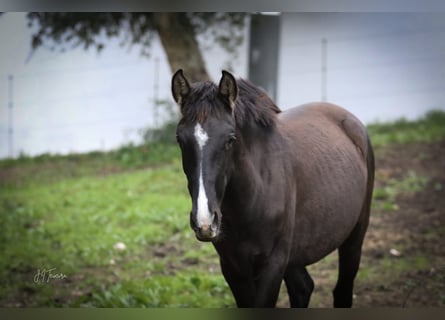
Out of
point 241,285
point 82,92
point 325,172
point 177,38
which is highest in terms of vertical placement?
point 177,38

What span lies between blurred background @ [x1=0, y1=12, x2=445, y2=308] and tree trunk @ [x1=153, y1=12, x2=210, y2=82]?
15mm

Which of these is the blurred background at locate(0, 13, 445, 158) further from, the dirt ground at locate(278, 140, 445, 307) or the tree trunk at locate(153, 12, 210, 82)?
the dirt ground at locate(278, 140, 445, 307)

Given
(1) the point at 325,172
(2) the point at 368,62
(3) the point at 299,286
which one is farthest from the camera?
(2) the point at 368,62

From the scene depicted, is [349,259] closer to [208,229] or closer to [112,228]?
[208,229]

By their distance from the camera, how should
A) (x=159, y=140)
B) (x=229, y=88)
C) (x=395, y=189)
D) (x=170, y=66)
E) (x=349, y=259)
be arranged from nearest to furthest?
1. (x=229, y=88)
2. (x=349, y=259)
3. (x=395, y=189)
4. (x=170, y=66)
5. (x=159, y=140)

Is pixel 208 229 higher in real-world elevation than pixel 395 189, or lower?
higher

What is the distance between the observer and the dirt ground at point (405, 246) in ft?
12.6

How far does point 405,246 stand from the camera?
14.1 ft

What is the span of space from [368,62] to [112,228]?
7.66ft

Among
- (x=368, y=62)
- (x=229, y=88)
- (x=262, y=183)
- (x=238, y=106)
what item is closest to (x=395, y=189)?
(x=368, y=62)

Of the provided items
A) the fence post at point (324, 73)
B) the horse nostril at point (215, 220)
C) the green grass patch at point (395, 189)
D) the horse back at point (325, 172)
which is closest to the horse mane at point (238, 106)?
the horse back at point (325, 172)

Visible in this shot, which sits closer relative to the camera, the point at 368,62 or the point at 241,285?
the point at 241,285

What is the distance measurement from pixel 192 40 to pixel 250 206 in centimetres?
273

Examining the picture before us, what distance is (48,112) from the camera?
15.0 ft
